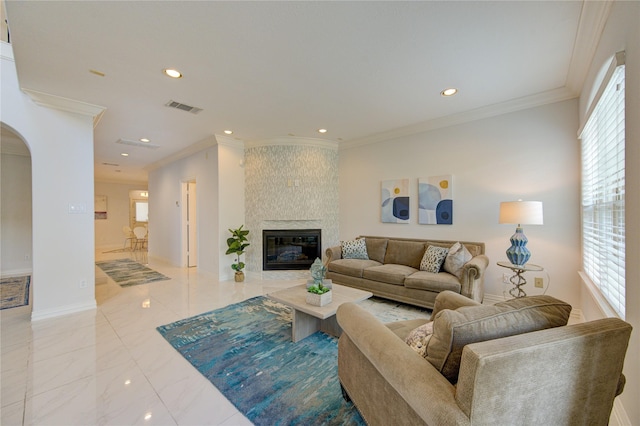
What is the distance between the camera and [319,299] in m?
2.42

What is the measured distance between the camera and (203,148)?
544 cm

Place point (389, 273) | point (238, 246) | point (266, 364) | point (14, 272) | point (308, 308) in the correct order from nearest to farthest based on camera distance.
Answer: point (266, 364) → point (308, 308) → point (389, 273) → point (238, 246) → point (14, 272)

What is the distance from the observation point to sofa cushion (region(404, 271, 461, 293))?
3.18m

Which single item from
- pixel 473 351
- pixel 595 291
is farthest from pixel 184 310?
pixel 595 291

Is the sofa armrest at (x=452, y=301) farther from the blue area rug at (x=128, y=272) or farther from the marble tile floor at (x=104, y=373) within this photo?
the blue area rug at (x=128, y=272)

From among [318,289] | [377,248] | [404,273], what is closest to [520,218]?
[404,273]

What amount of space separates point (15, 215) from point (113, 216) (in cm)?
436

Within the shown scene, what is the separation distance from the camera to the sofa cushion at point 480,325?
1.07m

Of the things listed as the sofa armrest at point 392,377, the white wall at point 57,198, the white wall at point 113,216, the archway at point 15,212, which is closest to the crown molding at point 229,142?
the white wall at point 57,198

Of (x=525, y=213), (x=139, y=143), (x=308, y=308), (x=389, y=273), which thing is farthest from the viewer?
(x=139, y=143)

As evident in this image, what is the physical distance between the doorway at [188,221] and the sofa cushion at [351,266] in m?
3.69

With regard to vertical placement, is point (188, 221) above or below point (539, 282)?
above

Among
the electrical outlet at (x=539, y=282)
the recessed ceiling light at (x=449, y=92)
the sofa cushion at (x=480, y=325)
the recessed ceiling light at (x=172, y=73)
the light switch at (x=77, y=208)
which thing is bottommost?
the electrical outlet at (x=539, y=282)

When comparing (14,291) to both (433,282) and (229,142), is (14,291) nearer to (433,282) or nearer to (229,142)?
(229,142)
